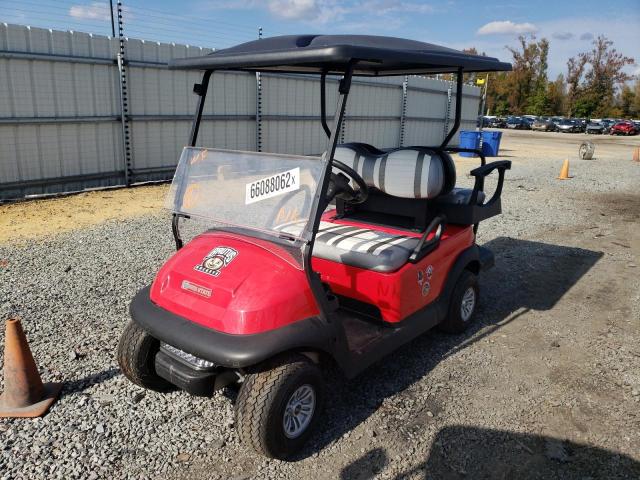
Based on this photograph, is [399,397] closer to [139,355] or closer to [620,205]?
[139,355]

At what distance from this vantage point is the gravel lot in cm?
250

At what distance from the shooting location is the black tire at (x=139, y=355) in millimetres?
2789

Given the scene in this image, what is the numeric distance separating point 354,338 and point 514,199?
734cm

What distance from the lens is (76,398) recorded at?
2.92 metres

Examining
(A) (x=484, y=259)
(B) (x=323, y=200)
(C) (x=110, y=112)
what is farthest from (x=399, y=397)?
(C) (x=110, y=112)

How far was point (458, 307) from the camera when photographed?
12.3 ft

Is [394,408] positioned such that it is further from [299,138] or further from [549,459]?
[299,138]

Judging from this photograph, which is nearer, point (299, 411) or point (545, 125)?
point (299, 411)

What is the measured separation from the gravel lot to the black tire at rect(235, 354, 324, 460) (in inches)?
6.6

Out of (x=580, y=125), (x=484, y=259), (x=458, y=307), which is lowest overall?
(x=458, y=307)

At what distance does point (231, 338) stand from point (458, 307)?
2044 mm

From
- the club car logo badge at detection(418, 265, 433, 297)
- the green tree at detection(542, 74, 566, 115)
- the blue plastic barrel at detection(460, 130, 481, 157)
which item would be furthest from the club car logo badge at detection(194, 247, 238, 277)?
the green tree at detection(542, 74, 566, 115)

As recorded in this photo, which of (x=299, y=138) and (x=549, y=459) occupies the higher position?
(x=299, y=138)

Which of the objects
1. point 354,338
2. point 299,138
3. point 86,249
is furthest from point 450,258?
point 299,138
